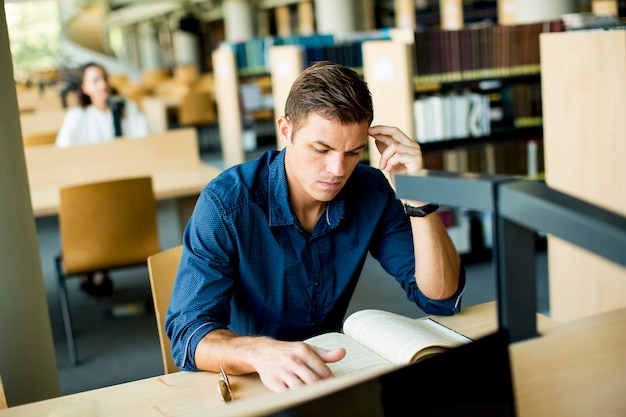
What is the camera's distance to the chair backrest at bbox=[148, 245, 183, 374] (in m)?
1.85

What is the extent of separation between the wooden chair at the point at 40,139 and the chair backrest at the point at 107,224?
1810 mm

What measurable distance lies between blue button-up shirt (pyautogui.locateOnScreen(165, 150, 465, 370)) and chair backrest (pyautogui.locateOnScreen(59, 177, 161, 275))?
1.78 meters

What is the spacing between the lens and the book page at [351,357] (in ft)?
4.32

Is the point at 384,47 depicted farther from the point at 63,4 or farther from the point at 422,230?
the point at 63,4

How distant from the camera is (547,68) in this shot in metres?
3.03

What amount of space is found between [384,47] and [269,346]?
2.99 meters

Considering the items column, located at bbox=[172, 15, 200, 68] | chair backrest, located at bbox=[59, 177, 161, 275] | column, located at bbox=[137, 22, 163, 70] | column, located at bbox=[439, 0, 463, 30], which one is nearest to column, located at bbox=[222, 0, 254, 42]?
column, located at bbox=[172, 15, 200, 68]

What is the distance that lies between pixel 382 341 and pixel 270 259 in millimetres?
398

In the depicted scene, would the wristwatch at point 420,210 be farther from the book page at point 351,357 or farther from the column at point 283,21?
the column at point 283,21

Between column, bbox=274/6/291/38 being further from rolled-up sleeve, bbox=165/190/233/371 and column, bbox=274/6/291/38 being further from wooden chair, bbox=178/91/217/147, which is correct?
rolled-up sleeve, bbox=165/190/233/371

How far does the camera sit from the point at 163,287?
189 centimetres

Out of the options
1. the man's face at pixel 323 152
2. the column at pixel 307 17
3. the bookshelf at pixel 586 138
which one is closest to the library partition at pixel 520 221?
the man's face at pixel 323 152

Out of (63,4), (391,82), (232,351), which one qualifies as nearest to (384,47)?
(391,82)

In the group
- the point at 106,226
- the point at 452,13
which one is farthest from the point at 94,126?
the point at 452,13
